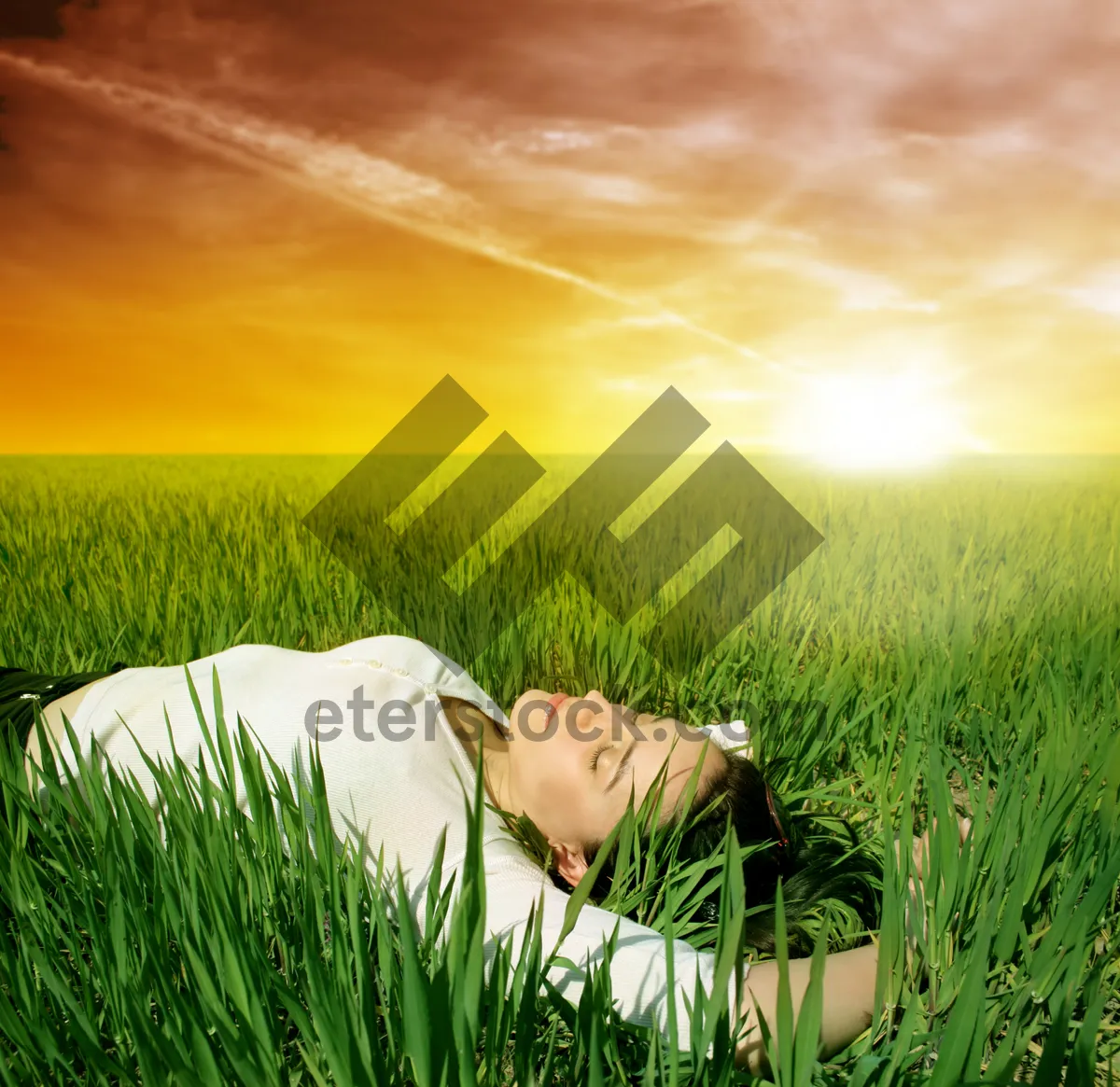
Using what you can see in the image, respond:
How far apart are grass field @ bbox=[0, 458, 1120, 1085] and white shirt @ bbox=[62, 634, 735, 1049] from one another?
0.07 meters

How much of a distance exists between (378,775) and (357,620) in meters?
1.60

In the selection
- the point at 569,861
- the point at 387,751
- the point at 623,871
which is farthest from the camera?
the point at 569,861

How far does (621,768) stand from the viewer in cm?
140

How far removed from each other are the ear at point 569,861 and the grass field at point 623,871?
0.35 feet

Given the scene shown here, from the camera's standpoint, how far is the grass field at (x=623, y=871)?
775 millimetres

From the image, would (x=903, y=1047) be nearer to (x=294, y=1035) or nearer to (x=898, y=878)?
(x=898, y=878)

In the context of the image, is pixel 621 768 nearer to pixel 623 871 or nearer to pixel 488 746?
pixel 623 871

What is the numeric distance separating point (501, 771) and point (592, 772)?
0.26 meters

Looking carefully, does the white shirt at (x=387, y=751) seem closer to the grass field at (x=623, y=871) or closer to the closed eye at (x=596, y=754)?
the grass field at (x=623, y=871)

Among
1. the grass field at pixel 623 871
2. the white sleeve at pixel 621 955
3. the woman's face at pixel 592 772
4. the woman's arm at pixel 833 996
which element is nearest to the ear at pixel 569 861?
the woman's face at pixel 592 772

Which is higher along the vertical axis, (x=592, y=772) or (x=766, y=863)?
(x=592, y=772)

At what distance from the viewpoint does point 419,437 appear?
310 cm

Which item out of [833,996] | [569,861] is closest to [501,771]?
[569,861]

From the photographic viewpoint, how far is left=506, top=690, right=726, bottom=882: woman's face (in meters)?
1.40
